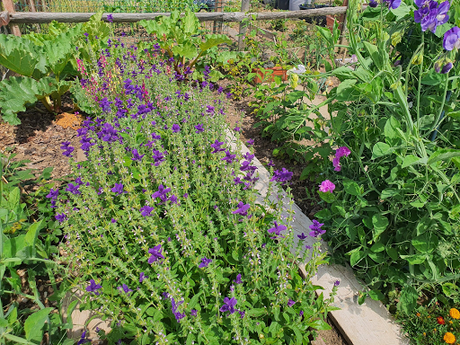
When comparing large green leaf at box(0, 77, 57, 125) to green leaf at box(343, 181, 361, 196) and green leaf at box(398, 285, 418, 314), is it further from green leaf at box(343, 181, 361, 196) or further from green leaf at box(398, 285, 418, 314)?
green leaf at box(398, 285, 418, 314)

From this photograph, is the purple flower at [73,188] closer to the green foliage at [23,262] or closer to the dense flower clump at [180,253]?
the dense flower clump at [180,253]

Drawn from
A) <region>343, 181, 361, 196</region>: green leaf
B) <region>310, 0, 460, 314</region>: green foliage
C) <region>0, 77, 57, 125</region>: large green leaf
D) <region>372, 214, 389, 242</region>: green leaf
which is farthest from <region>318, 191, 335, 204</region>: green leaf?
<region>0, 77, 57, 125</region>: large green leaf

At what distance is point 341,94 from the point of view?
179cm

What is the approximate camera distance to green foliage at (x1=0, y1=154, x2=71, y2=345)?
1.21 meters

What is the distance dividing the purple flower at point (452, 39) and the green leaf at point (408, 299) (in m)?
1.41

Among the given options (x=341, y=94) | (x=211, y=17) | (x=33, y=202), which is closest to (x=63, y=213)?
(x=33, y=202)

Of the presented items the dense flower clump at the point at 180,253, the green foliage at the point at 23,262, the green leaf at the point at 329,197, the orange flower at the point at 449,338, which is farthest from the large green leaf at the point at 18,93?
Answer: the orange flower at the point at 449,338

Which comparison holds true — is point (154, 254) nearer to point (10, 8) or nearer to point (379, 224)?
point (379, 224)

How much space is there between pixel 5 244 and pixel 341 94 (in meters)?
1.81

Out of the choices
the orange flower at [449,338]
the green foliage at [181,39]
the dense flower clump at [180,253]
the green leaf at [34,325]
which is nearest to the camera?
the green leaf at [34,325]

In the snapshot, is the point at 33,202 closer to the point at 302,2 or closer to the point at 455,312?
the point at 455,312

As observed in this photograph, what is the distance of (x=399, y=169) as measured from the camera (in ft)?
6.06

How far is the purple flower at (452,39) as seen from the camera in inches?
53.9

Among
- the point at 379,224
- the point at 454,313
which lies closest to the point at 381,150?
the point at 379,224
